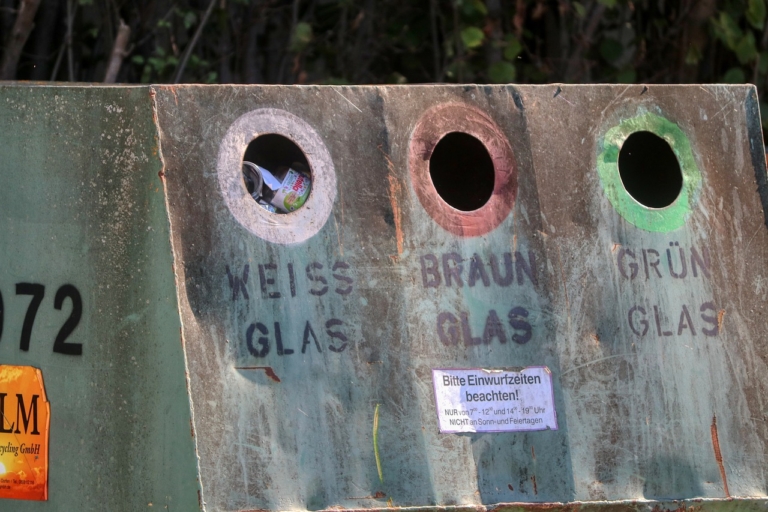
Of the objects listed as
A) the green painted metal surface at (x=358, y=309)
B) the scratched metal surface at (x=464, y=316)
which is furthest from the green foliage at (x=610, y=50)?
the green painted metal surface at (x=358, y=309)

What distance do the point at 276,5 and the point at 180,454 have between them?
Result: 3.31 m

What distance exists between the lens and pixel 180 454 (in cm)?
213

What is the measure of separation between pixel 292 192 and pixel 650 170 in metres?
1.06

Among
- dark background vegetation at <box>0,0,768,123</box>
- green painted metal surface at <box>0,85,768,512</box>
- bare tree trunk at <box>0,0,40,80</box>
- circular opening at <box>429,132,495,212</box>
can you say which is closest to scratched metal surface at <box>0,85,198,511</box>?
green painted metal surface at <box>0,85,768,512</box>

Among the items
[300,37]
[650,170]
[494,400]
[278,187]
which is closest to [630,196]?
[650,170]

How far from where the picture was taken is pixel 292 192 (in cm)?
241

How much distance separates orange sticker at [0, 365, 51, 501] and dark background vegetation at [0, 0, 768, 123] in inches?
95.7

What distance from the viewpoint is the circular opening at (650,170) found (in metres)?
2.66

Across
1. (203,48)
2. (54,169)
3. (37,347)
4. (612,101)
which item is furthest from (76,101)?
(203,48)

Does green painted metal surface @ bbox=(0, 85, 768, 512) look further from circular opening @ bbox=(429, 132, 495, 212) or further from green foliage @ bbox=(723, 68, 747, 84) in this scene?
green foliage @ bbox=(723, 68, 747, 84)

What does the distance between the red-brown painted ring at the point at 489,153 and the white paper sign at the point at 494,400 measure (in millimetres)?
355

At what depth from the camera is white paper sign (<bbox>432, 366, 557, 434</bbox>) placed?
229 cm

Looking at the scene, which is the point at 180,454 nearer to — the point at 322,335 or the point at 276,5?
the point at 322,335

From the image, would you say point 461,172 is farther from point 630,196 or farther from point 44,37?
point 44,37
